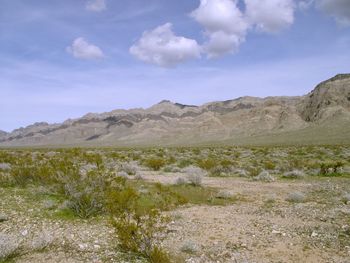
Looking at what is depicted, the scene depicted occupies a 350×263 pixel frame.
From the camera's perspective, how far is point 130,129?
188000 mm

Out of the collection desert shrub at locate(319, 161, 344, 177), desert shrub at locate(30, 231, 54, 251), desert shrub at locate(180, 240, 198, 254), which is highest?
desert shrub at locate(30, 231, 54, 251)

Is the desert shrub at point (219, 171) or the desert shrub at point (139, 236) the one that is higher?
the desert shrub at point (139, 236)

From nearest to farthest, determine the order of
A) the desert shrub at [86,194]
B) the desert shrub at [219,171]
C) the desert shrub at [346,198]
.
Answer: the desert shrub at [86,194], the desert shrub at [346,198], the desert shrub at [219,171]

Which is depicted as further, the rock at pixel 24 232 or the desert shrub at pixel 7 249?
the rock at pixel 24 232

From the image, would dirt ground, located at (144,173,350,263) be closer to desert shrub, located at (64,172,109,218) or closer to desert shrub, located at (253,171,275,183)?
desert shrub, located at (64,172,109,218)

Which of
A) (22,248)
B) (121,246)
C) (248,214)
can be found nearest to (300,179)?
(248,214)

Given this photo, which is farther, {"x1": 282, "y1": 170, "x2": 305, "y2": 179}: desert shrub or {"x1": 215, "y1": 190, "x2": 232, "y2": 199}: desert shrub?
{"x1": 282, "y1": 170, "x2": 305, "y2": 179}: desert shrub

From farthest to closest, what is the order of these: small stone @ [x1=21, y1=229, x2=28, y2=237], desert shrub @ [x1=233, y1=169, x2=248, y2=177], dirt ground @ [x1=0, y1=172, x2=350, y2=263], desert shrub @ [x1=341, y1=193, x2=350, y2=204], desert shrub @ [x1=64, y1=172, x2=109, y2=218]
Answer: desert shrub @ [x1=233, y1=169, x2=248, y2=177]
desert shrub @ [x1=341, y1=193, x2=350, y2=204]
desert shrub @ [x1=64, y1=172, x2=109, y2=218]
small stone @ [x1=21, y1=229, x2=28, y2=237]
dirt ground @ [x1=0, y1=172, x2=350, y2=263]

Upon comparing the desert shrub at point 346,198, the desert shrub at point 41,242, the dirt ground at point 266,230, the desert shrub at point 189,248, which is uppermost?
the desert shrub at point 41,242

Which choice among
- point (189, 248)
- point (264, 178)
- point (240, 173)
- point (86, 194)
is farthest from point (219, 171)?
point (189, 248)

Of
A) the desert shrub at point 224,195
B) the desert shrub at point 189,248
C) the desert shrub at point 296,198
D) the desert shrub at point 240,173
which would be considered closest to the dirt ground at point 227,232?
the desert shrub at point 189,248

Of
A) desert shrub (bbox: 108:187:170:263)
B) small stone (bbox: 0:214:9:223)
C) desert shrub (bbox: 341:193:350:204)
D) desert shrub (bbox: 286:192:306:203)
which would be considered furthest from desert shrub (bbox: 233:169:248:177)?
small stone (bbox: 0:214:9:223)

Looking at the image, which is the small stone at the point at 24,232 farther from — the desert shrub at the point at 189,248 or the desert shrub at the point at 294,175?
the desert shrub at the point at 294,175

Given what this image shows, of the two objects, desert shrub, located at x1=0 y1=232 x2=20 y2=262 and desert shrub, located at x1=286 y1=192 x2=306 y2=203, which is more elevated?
desert shrub, located at x1=0 y1=232 x2=20 y2=262
